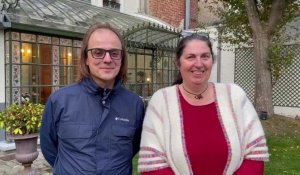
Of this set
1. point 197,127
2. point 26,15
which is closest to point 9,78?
point 26,15

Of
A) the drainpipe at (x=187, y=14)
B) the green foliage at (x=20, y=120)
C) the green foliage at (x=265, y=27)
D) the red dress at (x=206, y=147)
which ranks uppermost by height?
the drainpipe at (x=187, y=14)

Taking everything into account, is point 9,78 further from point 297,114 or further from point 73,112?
point 297,114

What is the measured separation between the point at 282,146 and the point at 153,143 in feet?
16.9

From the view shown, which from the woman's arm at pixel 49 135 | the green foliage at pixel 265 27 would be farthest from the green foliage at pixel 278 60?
the woman's arm at pixel 49 135

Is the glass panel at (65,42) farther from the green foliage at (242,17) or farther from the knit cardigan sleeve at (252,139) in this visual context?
the knit cardigan sleeve at (252,139)

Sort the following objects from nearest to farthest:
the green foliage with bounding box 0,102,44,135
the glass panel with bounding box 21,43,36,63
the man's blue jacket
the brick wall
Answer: the man's blue jacket
the green foliage with bounding box 0,102,44,135
the glass panel with bounding box 21,43,36,63
the brick wall

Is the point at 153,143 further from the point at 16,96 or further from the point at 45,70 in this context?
the point at 45,70

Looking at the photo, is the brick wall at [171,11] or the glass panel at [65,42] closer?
the glass panel at [65,42]

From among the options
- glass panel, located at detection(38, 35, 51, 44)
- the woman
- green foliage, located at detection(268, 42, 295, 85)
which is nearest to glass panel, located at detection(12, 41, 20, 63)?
glass panel, located at detection(38, 35, 51, 44)

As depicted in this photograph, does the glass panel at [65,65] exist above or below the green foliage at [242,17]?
below

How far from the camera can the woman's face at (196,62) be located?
185cm

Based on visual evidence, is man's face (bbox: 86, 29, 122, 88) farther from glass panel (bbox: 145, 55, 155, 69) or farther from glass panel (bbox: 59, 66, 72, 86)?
glass panel (bbox: 145, 55, 155, 69)

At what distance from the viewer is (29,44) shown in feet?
21.9

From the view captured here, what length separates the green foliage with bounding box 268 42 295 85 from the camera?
8.23 meters
